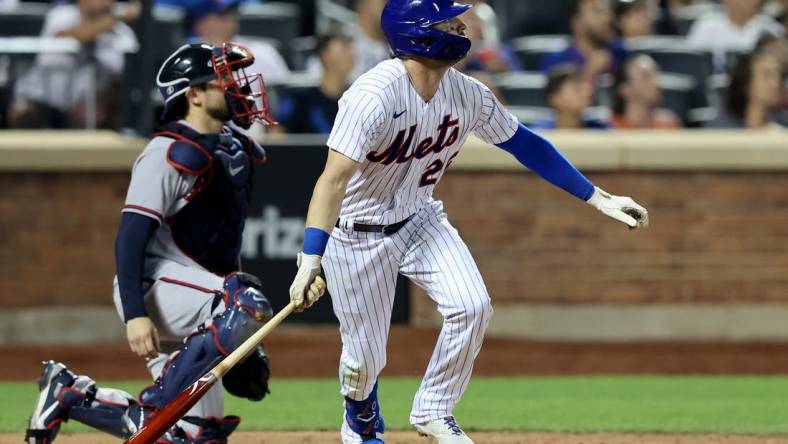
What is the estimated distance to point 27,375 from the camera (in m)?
9.03

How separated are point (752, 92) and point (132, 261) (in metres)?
6.64

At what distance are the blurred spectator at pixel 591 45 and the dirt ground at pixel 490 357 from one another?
2265mm

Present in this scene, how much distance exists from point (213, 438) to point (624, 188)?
5477 mm

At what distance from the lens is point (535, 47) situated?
11.6m

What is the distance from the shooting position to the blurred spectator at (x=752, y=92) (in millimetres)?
10344

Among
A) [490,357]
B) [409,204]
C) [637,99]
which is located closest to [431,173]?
[409,204]

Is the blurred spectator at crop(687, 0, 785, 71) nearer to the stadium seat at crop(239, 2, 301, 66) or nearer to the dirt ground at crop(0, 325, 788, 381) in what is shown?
the dirt ground at crop(0, 325, 788, 381)

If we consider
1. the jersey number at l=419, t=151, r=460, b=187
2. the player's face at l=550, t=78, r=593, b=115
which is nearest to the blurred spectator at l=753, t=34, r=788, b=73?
the player's face at l=550, t=78, r=593, b=115

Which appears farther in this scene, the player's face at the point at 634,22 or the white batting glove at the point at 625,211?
the player's face at the point at 634,22

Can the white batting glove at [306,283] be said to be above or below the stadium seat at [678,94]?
above

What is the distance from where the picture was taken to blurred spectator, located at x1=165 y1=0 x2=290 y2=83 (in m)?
9.97

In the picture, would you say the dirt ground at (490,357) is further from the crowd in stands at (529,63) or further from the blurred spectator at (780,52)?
the blurred spectator at (780,52)

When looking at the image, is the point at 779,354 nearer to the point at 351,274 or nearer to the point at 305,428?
the point at 305,428

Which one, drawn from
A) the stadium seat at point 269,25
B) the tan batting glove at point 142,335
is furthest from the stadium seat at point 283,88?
the tan batting glove at point 142,335
